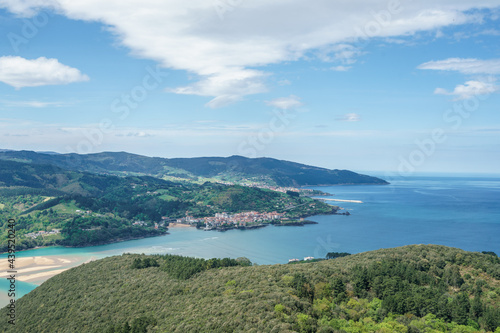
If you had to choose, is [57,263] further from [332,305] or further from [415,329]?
[415,329]

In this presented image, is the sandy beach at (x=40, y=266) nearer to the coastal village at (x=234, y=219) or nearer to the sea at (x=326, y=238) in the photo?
the sea at (x=326, y=238)

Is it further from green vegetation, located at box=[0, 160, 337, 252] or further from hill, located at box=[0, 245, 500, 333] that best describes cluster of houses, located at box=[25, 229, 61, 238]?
hill, located at box=[0, 245, 500, 333]

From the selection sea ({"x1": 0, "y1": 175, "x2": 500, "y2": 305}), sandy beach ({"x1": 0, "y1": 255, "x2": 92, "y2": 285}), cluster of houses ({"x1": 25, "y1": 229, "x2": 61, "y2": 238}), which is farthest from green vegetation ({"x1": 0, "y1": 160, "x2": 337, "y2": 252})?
sandy beach ({"x1": 0, "y1": 255, "x2": 92, "y2": 285})

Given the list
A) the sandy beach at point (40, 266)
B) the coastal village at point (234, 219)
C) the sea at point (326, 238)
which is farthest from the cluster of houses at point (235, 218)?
the sandy beach at point (40, 266)

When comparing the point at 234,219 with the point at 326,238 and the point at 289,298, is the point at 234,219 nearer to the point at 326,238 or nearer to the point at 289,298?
the point at 326,238

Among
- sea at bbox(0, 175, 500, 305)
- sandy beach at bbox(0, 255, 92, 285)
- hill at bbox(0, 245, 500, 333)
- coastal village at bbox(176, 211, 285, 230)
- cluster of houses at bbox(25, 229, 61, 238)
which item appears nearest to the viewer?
hill at bbox(0, 245, 500, 333)

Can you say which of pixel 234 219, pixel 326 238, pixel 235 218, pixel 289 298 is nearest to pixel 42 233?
pixel 234 219
